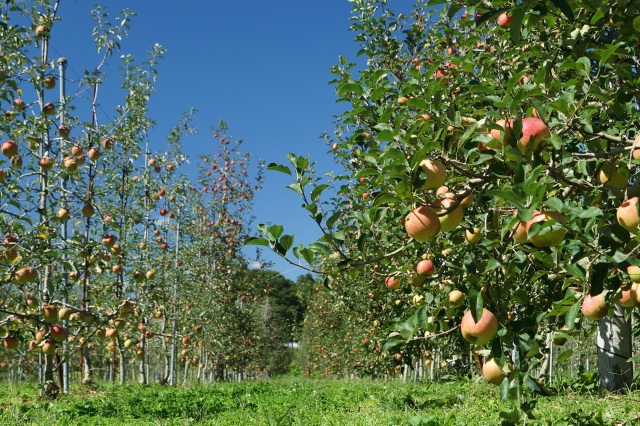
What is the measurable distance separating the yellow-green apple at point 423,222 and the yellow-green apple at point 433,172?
0.09 meters

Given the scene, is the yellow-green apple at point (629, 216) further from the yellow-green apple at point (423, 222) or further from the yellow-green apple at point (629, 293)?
the yellow-green apple at point (423, 222)

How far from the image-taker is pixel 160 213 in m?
12.5

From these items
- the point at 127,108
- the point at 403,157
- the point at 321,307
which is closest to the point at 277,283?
the point at 321,307

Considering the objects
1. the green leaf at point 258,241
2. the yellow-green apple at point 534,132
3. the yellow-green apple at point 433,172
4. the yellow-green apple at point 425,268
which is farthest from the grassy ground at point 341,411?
the yellow-green apple at point 534,132

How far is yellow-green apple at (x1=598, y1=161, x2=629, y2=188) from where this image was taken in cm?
203

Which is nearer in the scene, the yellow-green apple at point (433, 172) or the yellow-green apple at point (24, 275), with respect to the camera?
the yellow-green apple at point (433, 172)

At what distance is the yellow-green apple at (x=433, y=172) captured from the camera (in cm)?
183

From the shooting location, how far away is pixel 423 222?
1.80 metres

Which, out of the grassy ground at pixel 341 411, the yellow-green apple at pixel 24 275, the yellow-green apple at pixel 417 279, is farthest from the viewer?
the yellow-green apple at pixel 24 275

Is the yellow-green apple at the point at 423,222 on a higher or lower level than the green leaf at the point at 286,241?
higher

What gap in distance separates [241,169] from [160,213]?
3881mm

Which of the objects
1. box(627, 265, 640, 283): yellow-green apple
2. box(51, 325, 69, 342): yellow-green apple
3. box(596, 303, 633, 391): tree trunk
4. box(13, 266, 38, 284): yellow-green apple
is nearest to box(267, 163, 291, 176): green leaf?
box(627, 265, 640, 283): yellow-green apple

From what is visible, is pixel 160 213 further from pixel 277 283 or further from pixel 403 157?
pixel 277 283

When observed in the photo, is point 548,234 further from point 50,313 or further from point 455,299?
point 50,313
